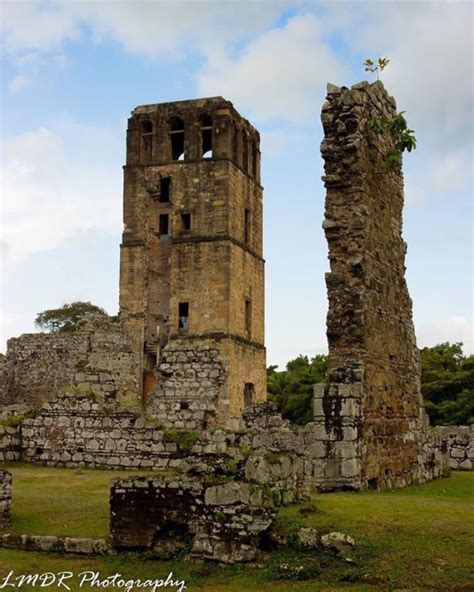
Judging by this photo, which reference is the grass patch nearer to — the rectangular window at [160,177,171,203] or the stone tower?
the stone tower

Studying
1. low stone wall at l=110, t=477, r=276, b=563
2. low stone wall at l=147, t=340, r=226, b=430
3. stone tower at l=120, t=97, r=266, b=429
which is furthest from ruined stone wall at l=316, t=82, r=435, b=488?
stone tower at l=120, t=97, r=266, b=429

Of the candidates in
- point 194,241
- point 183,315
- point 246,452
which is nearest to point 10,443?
point 246,452

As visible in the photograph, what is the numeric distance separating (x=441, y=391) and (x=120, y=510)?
1331 inches

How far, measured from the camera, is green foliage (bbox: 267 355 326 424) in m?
43.8

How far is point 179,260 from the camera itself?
152 feet

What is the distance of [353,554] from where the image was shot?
28.2ft

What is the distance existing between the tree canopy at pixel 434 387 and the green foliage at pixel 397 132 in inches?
929

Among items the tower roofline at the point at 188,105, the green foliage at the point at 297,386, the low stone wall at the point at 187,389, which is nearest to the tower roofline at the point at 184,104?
the tower roofline at the point at 188,105

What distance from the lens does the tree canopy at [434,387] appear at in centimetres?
3853

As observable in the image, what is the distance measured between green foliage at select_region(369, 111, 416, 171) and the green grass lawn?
19.7ft

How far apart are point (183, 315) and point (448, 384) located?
45.5 feet

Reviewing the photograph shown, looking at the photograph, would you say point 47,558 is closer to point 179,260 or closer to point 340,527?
point 340,527

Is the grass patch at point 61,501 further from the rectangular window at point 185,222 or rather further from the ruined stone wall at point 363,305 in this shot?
the rectangular window at point 185,222

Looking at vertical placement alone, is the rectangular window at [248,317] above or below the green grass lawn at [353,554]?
above
